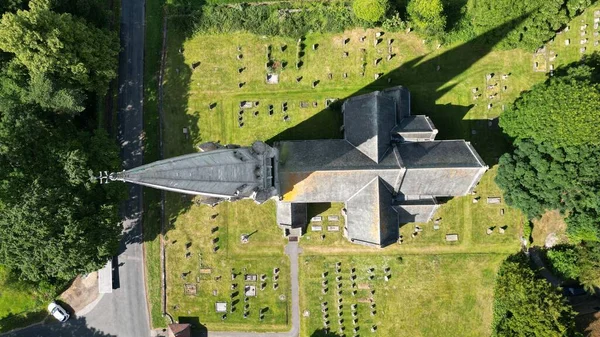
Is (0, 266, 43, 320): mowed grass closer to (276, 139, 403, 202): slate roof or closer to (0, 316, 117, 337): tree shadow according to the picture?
(0, 316, 117, 337): tree shadow

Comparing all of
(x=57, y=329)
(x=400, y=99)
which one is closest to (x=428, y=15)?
(x=400, y=99)

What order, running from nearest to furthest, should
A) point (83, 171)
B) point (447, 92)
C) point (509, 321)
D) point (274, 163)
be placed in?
point (274, 163), point (83, 171), point (509, 321), point (447, 92)

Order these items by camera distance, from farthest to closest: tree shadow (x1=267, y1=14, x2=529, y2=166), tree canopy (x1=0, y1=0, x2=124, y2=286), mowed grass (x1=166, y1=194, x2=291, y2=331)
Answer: mowed grass (x1=166, y1=194, x2=291, y2=331) → tree shadow (x1=267, y1=14, x2=529, y2=166) → tree canopy (x1=0, y1=0, x2=124, y2=286)

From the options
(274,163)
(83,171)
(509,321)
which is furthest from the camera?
(509,321)

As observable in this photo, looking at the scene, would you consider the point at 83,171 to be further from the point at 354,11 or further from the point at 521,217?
the point at 521,217

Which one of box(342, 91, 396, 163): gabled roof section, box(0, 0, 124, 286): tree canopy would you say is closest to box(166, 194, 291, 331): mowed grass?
box(0, 0, 124, 286): tree canopy

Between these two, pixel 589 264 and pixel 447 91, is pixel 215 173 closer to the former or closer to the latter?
pixel 447 91

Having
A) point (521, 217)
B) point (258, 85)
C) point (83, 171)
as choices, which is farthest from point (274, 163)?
point (521, 217)
